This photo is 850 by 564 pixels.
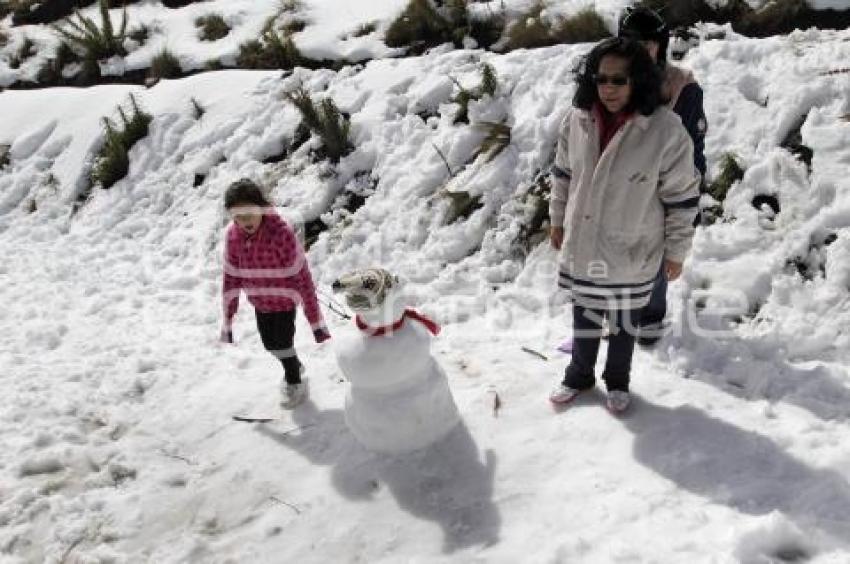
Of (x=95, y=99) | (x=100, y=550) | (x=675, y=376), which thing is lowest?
(x=100, y=550)

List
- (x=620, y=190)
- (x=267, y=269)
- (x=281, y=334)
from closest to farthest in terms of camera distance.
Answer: (x=620, y=190), (x=267, y=269), (x=281, y=334)

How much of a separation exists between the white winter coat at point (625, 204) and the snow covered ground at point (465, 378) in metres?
0.72

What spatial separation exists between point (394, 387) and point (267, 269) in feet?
3.14

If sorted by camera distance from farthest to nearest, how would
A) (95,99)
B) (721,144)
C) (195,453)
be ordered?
(95,99) → (721,144) → (195,453)

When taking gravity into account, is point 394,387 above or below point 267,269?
below

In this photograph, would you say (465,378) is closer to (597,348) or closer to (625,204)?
(597,348)

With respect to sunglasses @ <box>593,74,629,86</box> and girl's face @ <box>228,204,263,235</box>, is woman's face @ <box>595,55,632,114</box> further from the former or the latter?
girl's face @ <box>228,204,263,235</box>

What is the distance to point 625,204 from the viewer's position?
9.16ft

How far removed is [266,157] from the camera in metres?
6.44

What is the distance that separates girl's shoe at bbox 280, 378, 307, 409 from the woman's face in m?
2.29

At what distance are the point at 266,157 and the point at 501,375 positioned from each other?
359cm

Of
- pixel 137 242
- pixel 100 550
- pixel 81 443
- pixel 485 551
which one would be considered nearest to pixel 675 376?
pixel 485 551

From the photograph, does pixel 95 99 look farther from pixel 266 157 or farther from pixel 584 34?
pixel 584 34

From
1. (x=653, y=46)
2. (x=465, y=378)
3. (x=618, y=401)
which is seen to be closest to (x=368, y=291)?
(x=465, y=378)
